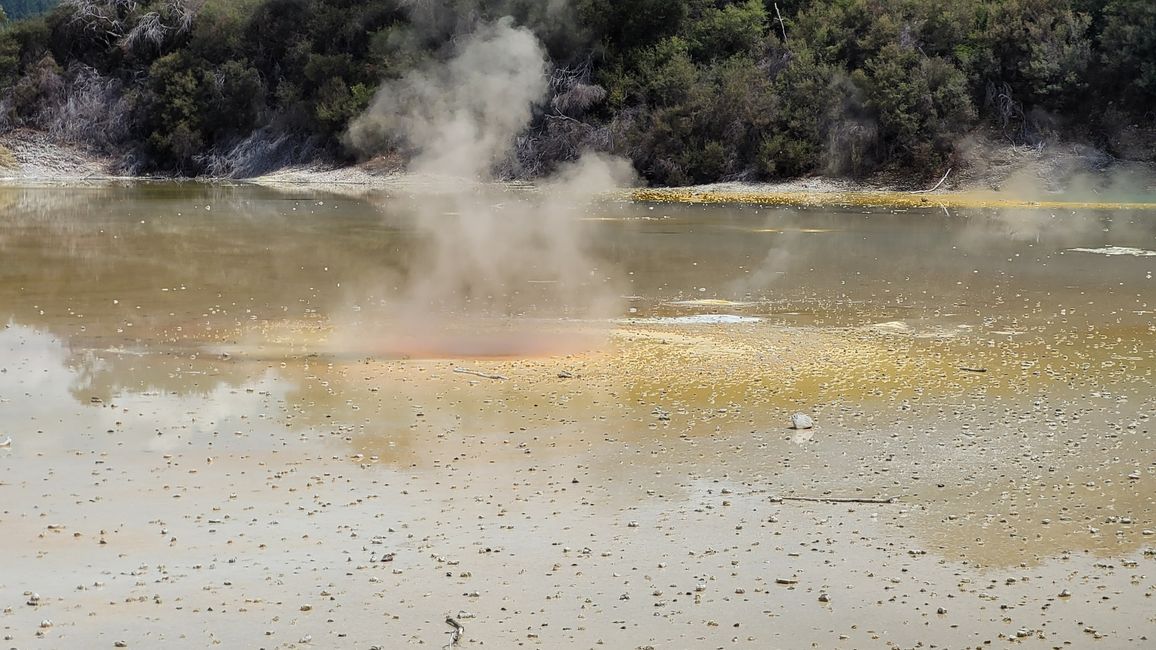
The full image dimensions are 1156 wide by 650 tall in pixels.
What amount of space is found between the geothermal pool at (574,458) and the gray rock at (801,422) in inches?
2.2

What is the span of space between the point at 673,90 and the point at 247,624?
3195cm

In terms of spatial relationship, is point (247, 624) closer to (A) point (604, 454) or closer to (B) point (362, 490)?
(B) point (362, 490)

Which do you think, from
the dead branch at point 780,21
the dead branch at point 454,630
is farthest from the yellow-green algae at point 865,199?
the dead branch at point 454,630

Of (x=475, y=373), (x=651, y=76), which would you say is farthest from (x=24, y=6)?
(x=475, y=373)

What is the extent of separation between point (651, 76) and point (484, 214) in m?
13.7

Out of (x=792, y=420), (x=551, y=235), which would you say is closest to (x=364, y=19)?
(x=551, y=235)

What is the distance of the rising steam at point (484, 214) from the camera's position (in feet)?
38.2

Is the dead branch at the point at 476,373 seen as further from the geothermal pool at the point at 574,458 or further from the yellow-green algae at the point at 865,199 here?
the yellow-green algae at the point at 865,199

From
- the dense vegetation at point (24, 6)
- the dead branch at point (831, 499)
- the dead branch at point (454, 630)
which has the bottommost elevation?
the dead branch at point (831, 499)

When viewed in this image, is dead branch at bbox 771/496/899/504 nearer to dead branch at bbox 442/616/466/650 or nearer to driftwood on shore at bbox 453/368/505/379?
dead branch at bbox 442/616/466/650

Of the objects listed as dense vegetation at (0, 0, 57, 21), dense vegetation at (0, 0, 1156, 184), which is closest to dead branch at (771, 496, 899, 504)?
dense vegetation at (0, 0, 1156, 184)

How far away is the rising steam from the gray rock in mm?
2722

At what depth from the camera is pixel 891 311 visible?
12531 mm

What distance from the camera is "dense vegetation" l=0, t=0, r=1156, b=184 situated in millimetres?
32250
